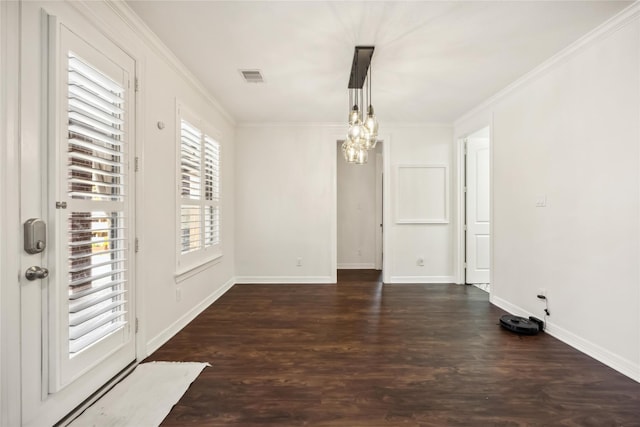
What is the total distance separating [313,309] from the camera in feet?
11.1

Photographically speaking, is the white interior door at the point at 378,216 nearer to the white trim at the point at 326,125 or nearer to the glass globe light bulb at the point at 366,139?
the white trim at the point at 326,125

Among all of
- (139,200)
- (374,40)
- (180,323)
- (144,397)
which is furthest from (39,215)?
(374,40)

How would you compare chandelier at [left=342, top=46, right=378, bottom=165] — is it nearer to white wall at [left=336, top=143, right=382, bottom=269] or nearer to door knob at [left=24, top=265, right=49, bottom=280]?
→ door knob at [left=24, top=265, right=49, bottom=280]

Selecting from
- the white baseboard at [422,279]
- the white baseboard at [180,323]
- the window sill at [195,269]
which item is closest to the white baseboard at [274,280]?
the white baseboard at [180,323]

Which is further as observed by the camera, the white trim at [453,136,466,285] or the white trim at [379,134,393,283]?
the white trim at [379,134,393,283]

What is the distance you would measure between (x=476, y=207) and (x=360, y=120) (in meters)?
2.89

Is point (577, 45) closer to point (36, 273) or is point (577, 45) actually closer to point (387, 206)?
point (387, 206)

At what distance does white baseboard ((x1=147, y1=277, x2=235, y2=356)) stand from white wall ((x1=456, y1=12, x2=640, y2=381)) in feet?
12.1

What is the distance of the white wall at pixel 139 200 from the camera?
127 centimetres

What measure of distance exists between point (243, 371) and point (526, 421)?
1.86 metres

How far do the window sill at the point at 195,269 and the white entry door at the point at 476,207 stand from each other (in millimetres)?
3912

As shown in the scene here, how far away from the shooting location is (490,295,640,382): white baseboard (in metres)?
1.98

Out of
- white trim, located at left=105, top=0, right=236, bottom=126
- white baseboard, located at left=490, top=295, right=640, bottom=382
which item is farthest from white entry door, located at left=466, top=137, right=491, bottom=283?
white trim, located at left=105, top=0, right=236, bottom=126

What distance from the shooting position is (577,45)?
235 centimetres
